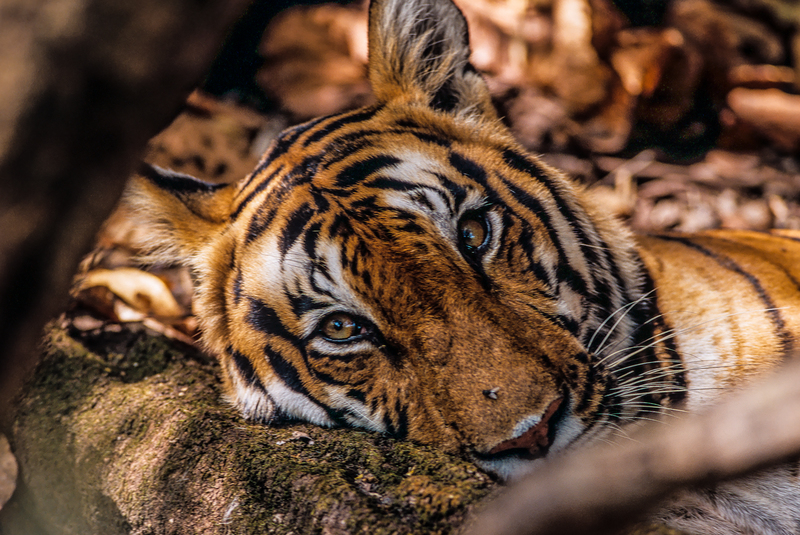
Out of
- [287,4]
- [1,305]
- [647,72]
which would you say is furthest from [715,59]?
[1,305]

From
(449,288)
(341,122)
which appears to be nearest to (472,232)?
(449,288)

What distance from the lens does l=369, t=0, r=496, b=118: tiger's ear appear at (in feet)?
5.49

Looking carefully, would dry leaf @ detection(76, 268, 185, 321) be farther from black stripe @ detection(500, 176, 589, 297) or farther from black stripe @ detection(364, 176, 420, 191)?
black stripe @ detection(500, 176, 589, 297)

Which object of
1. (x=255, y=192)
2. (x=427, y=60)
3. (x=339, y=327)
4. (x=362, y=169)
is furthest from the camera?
(x=427, y=60)

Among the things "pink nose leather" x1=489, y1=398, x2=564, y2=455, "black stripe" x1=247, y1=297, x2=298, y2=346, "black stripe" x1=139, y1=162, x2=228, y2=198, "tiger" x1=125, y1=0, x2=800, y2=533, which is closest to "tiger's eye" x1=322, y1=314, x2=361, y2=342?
"tiger" x1=125, y1=0, x2=800, y2=533

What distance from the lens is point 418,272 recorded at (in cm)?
123

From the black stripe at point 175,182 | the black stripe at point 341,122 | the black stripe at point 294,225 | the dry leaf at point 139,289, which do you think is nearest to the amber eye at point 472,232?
the black stripe at point 294,225

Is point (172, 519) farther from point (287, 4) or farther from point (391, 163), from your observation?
point (287, 4)

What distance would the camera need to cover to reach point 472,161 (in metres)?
1.55

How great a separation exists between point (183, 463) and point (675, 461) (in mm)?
1113

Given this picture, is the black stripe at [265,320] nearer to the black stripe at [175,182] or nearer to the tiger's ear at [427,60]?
the black stripe at [175,182]

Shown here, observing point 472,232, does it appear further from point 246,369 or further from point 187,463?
point 187,463

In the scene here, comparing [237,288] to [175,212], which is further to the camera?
[175,212]

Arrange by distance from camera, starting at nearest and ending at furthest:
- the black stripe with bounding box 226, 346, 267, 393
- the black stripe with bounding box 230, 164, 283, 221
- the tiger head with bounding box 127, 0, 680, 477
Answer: the tiger head with bounding box 127, 0, 680, 477 → the black stripe with bounding box 226, 346, 267, 393 → the black stripe with bounding box 230, 164, 283, 221
